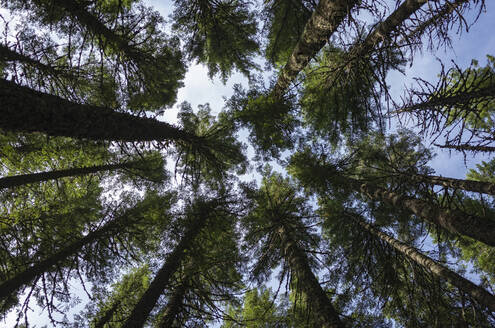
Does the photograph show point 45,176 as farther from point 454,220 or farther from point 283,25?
point 454,220

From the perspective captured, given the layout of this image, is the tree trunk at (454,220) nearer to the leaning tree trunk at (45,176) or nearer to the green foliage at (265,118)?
the green foliage at (265,118)

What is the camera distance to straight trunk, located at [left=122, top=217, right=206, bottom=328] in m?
4.52

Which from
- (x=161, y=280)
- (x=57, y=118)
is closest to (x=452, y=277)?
(x=161, y=280)

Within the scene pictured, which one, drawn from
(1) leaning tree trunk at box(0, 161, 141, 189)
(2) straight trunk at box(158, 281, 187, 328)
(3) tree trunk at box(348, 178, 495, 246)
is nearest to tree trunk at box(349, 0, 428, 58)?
(3) tree trunk at box(348, 178, 495, 246)

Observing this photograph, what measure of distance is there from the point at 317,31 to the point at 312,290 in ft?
17.2

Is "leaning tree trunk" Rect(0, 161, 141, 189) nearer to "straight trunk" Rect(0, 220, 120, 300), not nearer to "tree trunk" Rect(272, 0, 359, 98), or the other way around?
"straight trunk" Rect(0, 220, 120, 300)

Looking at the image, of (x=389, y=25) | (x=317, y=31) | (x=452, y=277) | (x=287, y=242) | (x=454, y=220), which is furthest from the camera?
(x=287, y=242)

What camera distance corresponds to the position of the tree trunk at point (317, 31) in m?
3.63

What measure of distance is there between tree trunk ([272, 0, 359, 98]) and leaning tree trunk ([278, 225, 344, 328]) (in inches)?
177

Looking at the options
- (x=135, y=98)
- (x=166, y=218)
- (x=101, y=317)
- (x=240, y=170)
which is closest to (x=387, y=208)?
(x=240, y=170)

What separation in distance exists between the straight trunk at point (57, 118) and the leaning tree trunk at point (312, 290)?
179 inches

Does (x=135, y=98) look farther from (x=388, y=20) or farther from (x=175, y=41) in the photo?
(x=388, y=20)

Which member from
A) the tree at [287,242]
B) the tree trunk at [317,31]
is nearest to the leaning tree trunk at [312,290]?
the tree at [287,242]

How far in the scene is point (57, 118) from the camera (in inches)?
103
